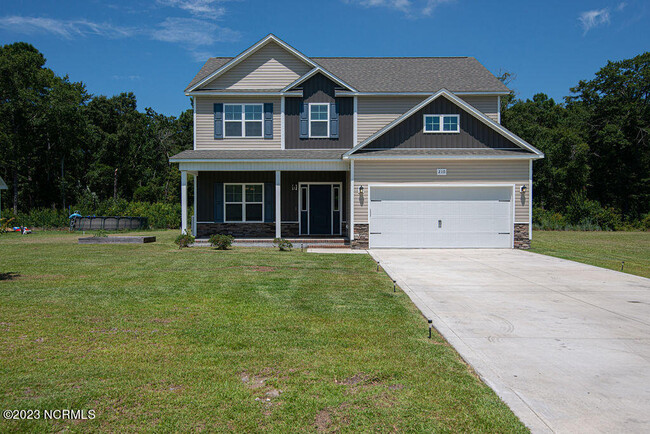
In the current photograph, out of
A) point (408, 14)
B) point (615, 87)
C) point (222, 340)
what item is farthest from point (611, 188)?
point (222, 340)

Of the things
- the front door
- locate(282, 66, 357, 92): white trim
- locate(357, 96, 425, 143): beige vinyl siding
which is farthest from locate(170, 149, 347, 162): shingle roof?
locate(282, 66, 357, 92): white trim

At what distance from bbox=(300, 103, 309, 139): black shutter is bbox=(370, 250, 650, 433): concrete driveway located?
890cm

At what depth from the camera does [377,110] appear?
1909 cm

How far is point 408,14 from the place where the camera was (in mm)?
22172

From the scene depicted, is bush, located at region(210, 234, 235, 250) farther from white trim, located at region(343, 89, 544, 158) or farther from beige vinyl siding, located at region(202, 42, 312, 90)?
beige vinyl siding, located at region(202, 42, 312, 90)

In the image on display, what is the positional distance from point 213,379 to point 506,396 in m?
2.60

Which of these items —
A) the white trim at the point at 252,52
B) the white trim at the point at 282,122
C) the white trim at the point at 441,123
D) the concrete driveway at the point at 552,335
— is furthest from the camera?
the white trim at the point at 282,122

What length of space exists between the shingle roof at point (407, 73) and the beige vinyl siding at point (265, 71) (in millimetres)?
1422

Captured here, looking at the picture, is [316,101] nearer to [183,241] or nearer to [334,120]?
[334,120]

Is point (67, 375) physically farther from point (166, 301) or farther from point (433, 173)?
point (433, 173)

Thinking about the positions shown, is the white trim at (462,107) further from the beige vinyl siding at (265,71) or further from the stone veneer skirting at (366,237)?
the beige vinyl siding at (265,71)

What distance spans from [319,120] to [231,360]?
1518cm

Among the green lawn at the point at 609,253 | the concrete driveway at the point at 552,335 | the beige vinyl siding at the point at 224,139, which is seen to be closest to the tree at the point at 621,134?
the green lawn at the point at 609,253

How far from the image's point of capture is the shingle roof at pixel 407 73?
63.5 feet
